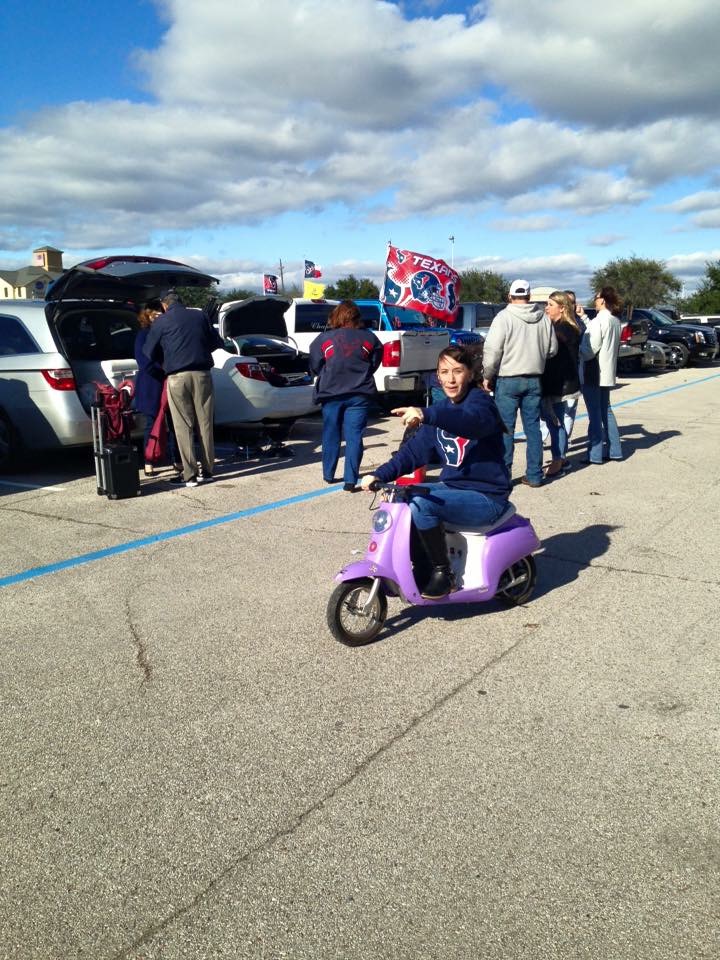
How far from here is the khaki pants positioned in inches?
320

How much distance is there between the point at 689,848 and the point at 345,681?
170 centimetres

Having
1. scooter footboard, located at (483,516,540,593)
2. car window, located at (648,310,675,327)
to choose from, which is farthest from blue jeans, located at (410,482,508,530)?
car window, located at (648,310,675,327)

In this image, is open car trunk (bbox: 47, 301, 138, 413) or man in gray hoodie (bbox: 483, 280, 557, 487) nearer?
man in gray hoodie (bbox: 483, 280, 557, 487)

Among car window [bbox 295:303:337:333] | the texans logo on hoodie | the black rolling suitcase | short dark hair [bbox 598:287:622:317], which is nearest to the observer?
A: the texans logo on hoodie

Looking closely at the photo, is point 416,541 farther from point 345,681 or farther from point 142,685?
point 142,685

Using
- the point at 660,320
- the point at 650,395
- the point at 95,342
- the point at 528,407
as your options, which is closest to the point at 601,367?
the point at 528,407

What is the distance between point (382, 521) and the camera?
4.43 metres

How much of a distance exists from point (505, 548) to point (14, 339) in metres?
5.96

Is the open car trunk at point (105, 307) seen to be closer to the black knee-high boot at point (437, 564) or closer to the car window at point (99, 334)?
the car window at point (99, 334)

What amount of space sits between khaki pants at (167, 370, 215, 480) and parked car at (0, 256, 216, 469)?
2.61 feet

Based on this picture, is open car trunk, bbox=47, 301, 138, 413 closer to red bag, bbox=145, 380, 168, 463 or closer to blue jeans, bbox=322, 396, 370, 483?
red bag, bbox=145, 380, 168, 463

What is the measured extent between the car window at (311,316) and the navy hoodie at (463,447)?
9420mm

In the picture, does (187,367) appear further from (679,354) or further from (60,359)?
(679,354)

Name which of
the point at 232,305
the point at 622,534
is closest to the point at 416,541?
the point at 622,534
